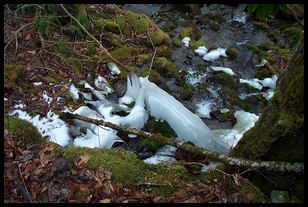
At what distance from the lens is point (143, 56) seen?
6848 millimetres

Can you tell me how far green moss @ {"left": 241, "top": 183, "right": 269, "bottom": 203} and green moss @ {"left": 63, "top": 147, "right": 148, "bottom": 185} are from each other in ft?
2.73

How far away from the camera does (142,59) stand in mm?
6766

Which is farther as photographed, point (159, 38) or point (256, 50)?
point (256, 50)

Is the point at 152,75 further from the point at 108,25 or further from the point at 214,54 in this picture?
the point at 214,54

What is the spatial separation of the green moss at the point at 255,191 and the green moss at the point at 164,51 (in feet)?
14.6

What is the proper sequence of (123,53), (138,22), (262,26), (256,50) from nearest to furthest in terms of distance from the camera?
(123,53) → (138,22) → (256,50) → (262,26)

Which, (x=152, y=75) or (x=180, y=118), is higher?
(x=180, y=118)

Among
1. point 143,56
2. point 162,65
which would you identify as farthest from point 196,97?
point 143,56

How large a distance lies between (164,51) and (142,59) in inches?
24.2

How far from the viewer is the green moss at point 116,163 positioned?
2.99 meters

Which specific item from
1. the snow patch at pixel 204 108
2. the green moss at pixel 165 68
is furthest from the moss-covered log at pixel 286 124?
the green moss at pixel 165 68

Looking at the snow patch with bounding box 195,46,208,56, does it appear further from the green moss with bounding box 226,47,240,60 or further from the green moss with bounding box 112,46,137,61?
the green moss with bounding box 112,46,137,61

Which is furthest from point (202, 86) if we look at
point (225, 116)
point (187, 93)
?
point (225, 116)

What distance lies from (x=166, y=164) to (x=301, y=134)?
1.18 metres
